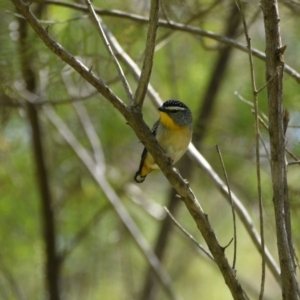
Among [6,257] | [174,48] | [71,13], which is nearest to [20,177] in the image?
[6,257]

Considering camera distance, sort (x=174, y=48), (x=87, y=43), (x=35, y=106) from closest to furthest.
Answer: (x=87, y=43) < (x=35, y=106) < (x=174, y=48)

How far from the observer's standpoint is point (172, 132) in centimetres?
321

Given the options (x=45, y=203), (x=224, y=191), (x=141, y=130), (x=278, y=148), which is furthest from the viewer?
(x=45, y=203)

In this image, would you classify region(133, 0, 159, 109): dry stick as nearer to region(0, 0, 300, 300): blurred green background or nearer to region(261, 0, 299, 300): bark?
region(261, 0, 299, 300): bark

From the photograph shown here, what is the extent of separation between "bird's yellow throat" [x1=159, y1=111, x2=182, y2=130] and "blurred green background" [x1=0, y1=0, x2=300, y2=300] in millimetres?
481

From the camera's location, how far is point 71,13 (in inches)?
169

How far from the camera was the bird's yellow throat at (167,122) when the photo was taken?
3.23 meters

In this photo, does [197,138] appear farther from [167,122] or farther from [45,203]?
[167,122]

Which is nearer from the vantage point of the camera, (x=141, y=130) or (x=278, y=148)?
(x=278, y=148)

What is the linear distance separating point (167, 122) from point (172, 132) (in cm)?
10

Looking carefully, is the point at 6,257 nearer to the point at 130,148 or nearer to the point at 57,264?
the point at 57,264

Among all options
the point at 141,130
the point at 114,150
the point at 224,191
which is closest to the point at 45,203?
the point at 114,150

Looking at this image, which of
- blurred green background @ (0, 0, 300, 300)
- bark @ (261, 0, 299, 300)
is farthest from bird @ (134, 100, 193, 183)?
bark @ (261, 0, 299, 300)

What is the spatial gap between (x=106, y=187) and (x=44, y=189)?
0.39 metres
